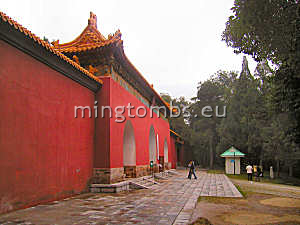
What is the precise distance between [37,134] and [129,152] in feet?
20.8

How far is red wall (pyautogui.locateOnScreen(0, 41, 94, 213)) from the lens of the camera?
5.22 m

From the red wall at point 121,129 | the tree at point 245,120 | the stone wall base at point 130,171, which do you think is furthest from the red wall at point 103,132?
the tree at point 245,120

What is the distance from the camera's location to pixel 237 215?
17.7 ft

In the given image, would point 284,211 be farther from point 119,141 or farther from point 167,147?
point 167,147

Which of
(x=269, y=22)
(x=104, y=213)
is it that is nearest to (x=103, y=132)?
(x=104, y=213)

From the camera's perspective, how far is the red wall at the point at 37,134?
522cm

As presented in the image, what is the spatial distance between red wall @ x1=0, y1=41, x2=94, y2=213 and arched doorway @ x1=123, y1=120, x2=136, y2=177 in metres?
3.67

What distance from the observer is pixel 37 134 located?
613cm

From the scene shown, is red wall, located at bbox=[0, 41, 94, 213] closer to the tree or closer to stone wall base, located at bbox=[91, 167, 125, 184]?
stone wall base, located at bbox=[91, 167, 125, 184]

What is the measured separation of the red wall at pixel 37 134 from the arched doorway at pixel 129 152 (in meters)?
3.67

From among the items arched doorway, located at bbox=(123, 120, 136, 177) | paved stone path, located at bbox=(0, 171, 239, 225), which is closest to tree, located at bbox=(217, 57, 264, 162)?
arched doorway, located at bbox=(123, 120, 136, 177)

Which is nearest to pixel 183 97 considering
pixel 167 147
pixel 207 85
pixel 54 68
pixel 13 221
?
pixel 207 85

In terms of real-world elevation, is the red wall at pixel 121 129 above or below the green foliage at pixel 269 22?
below

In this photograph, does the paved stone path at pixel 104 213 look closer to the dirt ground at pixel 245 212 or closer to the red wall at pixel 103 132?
the dirt ground at pixel 245 212
